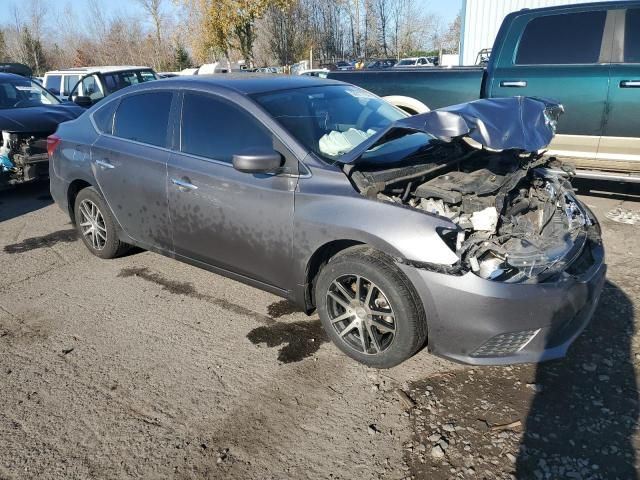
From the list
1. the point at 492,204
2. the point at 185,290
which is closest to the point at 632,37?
the point at 492,204

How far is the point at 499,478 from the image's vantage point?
2.28m

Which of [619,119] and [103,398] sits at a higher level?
[619,119]

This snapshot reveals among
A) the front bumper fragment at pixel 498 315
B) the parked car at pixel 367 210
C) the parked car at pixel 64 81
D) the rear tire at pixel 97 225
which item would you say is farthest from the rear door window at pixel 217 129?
the parked car at pixel 64 81

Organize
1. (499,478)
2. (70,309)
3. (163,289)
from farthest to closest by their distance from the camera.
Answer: (163,289), (70,309), (499,478)

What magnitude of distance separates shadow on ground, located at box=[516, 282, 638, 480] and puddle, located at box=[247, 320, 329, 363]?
4.58ft

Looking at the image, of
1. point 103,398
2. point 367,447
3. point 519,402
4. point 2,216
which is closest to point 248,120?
point 103,398

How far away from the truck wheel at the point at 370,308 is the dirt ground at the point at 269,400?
16 centimetres

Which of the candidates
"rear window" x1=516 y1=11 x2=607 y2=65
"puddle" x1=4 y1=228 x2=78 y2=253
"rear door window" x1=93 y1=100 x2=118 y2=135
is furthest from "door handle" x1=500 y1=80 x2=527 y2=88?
"puddle" x1=4 y1=228 x2=78 y2=253

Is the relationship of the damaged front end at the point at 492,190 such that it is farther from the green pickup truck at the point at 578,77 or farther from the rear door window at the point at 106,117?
the rear door window at the point at 106,117

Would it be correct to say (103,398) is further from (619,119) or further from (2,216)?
(619,119)

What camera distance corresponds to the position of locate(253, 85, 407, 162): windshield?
11.2 feet

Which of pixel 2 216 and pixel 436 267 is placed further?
pixel 2 216

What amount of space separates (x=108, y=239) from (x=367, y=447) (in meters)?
3.30

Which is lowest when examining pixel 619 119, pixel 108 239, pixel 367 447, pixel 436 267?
pixel 367 447
